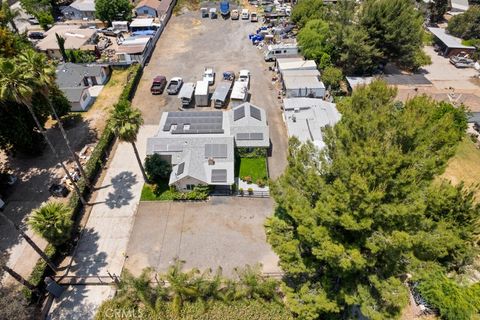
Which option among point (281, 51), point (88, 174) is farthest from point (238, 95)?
point (88, 174)

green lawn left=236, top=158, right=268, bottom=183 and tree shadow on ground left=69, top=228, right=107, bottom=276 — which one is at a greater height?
green lawn left=236, top=158, right=268, bottom=183

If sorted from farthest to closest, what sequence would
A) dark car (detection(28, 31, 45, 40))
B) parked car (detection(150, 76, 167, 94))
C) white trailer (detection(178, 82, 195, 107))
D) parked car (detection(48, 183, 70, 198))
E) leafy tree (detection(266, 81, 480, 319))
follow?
dark car (detection(28, 31, 45, 40)) < parked car (detection(150, 76, 167, 94)) < white trailer (detection(178, 82, 195, 107)) < parked car (detection(48, 183, 70, 198)) < leafy tree (detection(266, 81, 480, 319))

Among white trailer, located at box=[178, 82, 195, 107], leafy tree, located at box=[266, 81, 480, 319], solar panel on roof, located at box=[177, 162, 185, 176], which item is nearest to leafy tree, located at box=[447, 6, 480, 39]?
leafy tree, located at box=[266, 81, 480, 319]

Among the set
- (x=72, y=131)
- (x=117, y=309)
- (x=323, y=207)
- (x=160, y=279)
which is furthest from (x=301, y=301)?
(x=72, y=131)

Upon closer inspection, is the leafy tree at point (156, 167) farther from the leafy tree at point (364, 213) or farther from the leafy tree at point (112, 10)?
the leafy tree at point (112, 10)

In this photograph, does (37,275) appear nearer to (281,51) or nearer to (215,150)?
(215,150)

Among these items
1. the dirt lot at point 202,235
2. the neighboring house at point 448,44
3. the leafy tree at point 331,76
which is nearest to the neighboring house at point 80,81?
the dirt lot at point 202,235

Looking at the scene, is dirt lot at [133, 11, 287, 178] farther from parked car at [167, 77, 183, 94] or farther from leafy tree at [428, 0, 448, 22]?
leafy tree at [428, 0, 448, 22]

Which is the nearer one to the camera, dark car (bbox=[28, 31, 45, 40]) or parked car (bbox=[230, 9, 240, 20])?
dark car (bbox=[28, 31, 45, 40])
